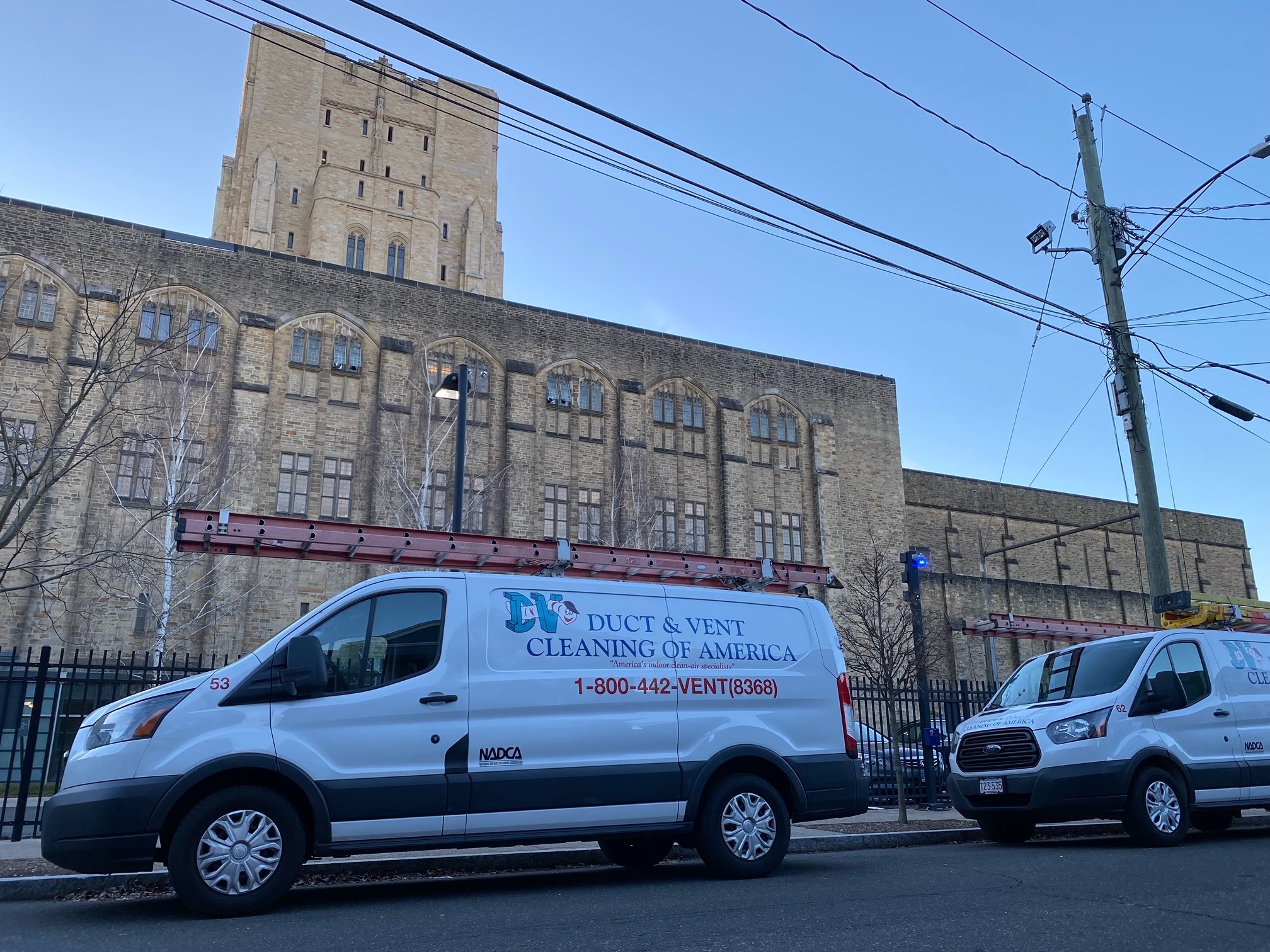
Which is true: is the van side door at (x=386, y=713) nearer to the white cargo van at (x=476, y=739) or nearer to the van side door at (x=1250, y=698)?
the white cargo van at (x=476, y=739)

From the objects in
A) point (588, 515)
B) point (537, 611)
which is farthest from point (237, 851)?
point (588, 515)

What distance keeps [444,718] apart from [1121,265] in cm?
1300

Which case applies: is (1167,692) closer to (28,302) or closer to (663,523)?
(663,523)

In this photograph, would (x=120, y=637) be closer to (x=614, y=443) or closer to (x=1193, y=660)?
(x=614, y=443)

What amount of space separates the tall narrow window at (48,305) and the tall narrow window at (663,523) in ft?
64.6

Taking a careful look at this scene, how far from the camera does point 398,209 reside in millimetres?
65562

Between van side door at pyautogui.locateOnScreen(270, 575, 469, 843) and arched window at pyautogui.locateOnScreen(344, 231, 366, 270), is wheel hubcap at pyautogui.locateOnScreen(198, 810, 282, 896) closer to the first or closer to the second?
van side door at pyautogui.locateOnScreen(270, 575, 469, 843)

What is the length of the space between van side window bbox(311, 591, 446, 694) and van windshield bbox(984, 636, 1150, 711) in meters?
6.65

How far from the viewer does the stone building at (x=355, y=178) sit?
6272 cm

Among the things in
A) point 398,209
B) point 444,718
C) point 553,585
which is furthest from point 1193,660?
point 398,209

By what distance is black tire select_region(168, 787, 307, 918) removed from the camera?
5.82 metres

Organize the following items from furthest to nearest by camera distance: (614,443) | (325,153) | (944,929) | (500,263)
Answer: (500,263) → (325,153) → (614,443) → (944,929)

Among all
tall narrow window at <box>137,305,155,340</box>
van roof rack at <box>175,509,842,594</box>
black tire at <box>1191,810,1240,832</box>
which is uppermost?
tall narrow window at <box>137,305,155,340</box>

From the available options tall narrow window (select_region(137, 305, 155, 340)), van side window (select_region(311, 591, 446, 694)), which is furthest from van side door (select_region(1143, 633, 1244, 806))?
tall narrow window (select_region(137, 305, 155, 340))
